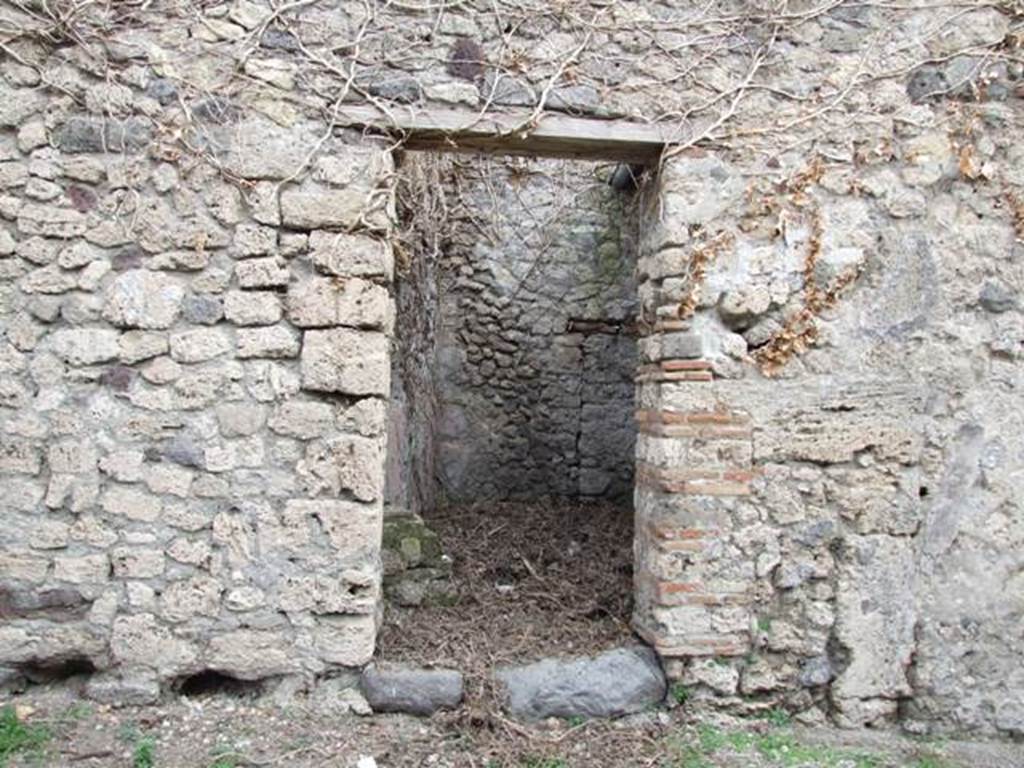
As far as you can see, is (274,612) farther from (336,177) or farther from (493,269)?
(493,269)

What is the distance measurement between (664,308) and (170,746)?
2.47 meters

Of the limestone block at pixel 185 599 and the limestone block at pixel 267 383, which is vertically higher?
the limestone block at pixel 267 383

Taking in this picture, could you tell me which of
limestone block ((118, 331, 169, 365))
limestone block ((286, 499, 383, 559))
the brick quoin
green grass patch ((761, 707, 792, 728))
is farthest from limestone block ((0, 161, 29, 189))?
green grass patch ((761, 707, 792, 728))

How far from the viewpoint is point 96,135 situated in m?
3.02

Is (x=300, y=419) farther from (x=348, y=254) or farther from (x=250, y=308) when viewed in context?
(x=348, y=254)

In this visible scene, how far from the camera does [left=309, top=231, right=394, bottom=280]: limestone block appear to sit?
119 inches

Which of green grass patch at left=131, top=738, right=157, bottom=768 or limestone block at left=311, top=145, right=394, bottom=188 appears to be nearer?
green grass patch at left=131, top=738, right=157, bottom=768

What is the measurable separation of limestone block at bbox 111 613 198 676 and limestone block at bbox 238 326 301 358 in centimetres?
107

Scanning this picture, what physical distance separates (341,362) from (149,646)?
129 cm

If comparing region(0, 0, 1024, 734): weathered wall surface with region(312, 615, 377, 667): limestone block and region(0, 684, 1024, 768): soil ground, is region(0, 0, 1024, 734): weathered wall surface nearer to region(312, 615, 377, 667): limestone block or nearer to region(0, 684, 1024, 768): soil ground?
region(312, 615, 377, 667): limestone block

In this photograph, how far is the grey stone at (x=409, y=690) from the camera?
3.04 meters

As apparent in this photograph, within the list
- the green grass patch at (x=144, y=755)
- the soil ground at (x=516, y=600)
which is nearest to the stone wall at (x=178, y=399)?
the green grass patch at (x=144, y=755)

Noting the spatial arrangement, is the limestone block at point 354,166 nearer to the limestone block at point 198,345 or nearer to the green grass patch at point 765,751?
the limestone block at point 198,345

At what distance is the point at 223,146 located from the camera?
304 centimetres
